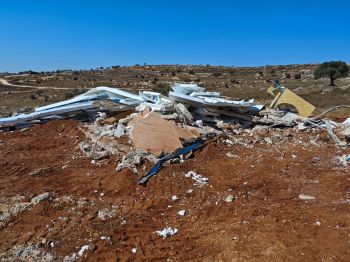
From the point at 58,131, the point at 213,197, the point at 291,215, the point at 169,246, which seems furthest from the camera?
the point at 58,131

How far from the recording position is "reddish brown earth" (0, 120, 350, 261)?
4488 millimetres

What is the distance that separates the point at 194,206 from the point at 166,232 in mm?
826

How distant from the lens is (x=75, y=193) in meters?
6.05

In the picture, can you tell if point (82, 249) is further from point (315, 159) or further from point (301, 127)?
point (301, 127)

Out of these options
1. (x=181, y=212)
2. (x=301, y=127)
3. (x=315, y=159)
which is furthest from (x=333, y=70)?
(x=181, y=212)

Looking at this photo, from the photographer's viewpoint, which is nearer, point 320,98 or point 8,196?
point 8,196

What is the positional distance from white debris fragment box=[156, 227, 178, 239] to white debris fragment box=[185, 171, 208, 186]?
1.55m

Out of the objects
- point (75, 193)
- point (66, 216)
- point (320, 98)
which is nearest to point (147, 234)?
point (66, 216)

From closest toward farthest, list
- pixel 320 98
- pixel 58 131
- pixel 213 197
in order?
pixel 213 197
pixel 58 131
pixel 320 98

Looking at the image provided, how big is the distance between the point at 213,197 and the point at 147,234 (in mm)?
1376

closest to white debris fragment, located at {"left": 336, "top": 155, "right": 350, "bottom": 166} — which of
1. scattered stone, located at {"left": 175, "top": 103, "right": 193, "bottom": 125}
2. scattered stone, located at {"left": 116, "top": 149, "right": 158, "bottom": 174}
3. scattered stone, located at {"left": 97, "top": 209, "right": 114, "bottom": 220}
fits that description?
scattered stone, located at {"left": 175, "top": 103, "right": 193, "bottom": 125}

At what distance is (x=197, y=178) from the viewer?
6590mm

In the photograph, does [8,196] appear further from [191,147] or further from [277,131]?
[277,131]

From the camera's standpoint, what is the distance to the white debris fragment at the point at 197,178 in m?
6.42
